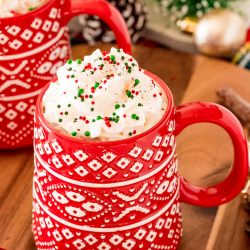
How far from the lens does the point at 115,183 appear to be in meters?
0.68

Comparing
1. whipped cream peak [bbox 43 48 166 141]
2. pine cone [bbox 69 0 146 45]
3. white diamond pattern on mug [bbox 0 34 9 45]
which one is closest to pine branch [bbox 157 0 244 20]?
pine cone [bbox 69 0 146 45]

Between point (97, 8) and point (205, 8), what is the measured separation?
0.66 meters

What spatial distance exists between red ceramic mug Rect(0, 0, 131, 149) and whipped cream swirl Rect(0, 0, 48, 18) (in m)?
0.02

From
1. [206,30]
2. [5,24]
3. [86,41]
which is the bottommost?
[86,41]

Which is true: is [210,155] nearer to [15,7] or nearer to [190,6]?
[15,7]

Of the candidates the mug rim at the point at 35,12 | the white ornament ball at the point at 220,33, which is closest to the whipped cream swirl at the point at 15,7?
the mug rim at the point at 35,12

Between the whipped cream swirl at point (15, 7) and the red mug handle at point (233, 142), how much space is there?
28cm

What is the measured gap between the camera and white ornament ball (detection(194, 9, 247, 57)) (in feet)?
4.09

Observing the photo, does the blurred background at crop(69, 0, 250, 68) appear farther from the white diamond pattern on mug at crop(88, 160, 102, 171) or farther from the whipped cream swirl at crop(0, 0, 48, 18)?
the white diamond pattern on mug at crop(88, 160, 102, 171)

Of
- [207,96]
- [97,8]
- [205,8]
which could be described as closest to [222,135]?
[207,96]

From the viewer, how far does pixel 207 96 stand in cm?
107

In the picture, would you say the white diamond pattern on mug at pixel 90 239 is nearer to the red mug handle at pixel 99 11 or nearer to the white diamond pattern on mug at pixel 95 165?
the white diamond pattern on mug at pixel 95 165

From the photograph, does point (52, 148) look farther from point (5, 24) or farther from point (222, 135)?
point (222, 135)

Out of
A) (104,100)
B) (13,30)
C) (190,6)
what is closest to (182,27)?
(190,6)
